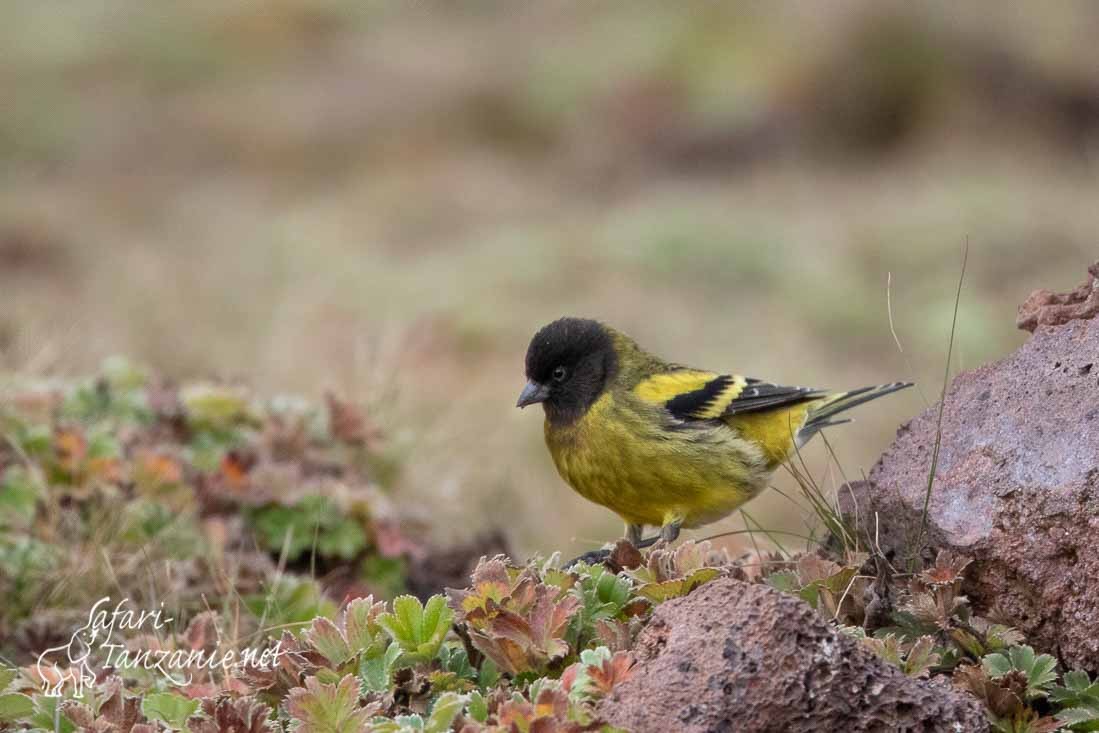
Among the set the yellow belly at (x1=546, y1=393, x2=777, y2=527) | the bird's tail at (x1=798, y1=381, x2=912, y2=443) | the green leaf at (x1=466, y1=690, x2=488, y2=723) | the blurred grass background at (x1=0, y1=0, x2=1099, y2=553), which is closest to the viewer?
the green leaf at (x1=466, y1=690, x2=488, y2=723)

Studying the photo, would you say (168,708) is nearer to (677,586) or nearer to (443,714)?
(443,714)

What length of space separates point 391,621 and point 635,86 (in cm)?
1251

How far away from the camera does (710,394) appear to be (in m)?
5.21

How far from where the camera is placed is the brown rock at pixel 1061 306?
3559 mm

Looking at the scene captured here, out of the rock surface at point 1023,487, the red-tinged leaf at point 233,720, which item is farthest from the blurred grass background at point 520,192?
the red-tinged leaf at point 233,720

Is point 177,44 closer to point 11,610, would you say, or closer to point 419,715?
point 11,610

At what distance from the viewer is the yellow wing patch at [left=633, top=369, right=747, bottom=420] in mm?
5125

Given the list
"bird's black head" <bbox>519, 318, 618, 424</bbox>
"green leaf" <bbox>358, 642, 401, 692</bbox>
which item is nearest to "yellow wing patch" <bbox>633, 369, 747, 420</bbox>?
"bird's black head" <bbox>519, 318, 618, 424</bbox>

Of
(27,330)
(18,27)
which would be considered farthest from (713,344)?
(18,27)

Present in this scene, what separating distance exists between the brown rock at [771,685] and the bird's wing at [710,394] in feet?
7.93

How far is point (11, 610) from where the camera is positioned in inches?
182

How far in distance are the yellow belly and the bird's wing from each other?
0.09 metres

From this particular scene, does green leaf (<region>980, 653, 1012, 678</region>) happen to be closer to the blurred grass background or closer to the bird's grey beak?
the bird's grey beak

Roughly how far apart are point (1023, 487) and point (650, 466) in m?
1.83
